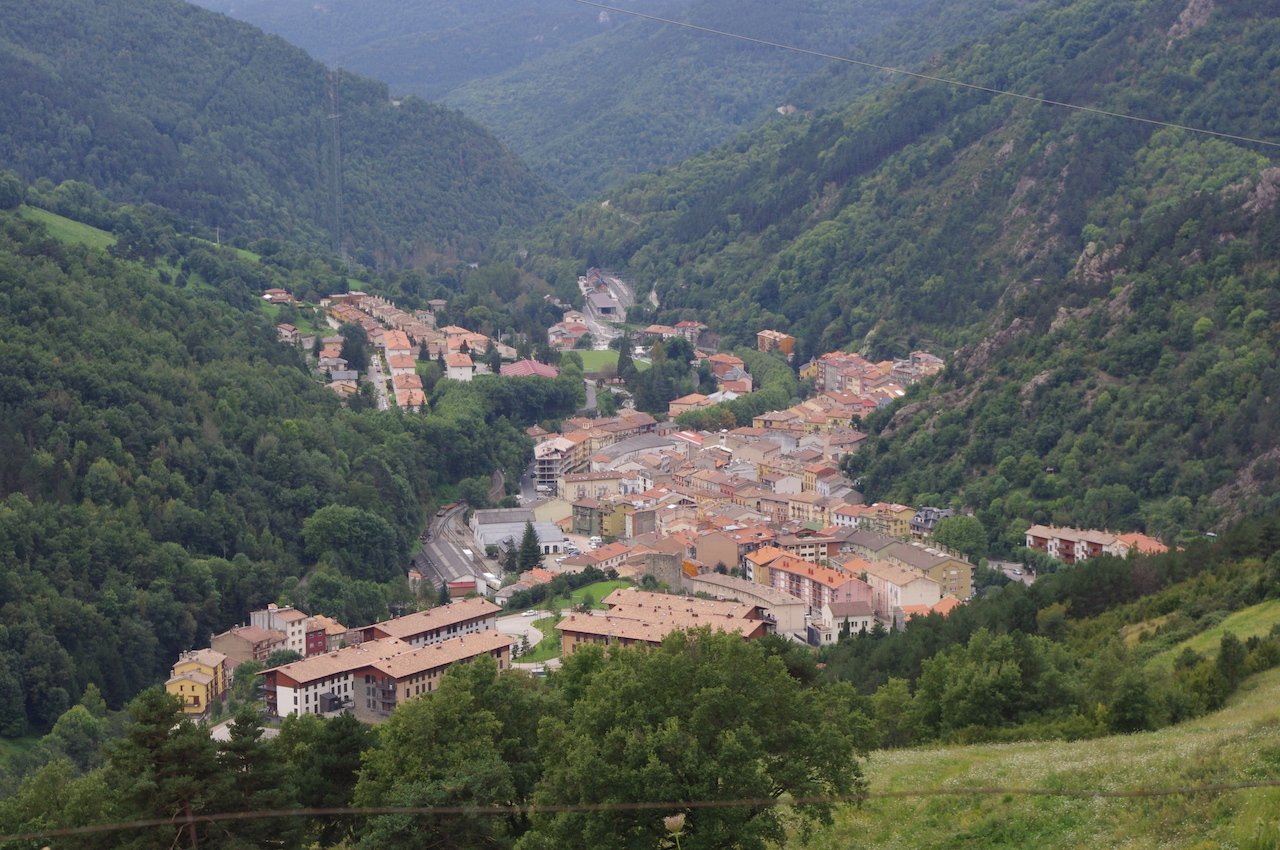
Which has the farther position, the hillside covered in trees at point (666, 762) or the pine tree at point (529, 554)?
the pine tree at point (529, 554)

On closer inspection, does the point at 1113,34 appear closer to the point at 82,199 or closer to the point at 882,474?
the point at 882,474

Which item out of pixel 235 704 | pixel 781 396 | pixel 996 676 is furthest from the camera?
pixel 781 396

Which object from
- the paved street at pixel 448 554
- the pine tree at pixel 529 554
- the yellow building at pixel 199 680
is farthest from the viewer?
the paved street at pixel 448 554

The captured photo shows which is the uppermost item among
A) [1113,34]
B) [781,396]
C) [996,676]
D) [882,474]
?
[1113,34]

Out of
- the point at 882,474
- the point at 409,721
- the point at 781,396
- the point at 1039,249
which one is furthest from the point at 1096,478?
the point at 409,721

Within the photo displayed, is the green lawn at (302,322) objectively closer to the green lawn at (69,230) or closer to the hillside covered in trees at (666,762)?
the green lawn at (69,230)

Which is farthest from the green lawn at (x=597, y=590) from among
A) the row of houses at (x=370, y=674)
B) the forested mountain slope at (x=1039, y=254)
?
the forested mountain slope at (x=1039, y=254)

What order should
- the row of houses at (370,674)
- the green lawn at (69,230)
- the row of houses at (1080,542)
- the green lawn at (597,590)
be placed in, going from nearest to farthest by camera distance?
the row of houses at (370,674) < the row of houses at (1080,542) < the green lawn at (597,590) < the green lawn at (69,230)
